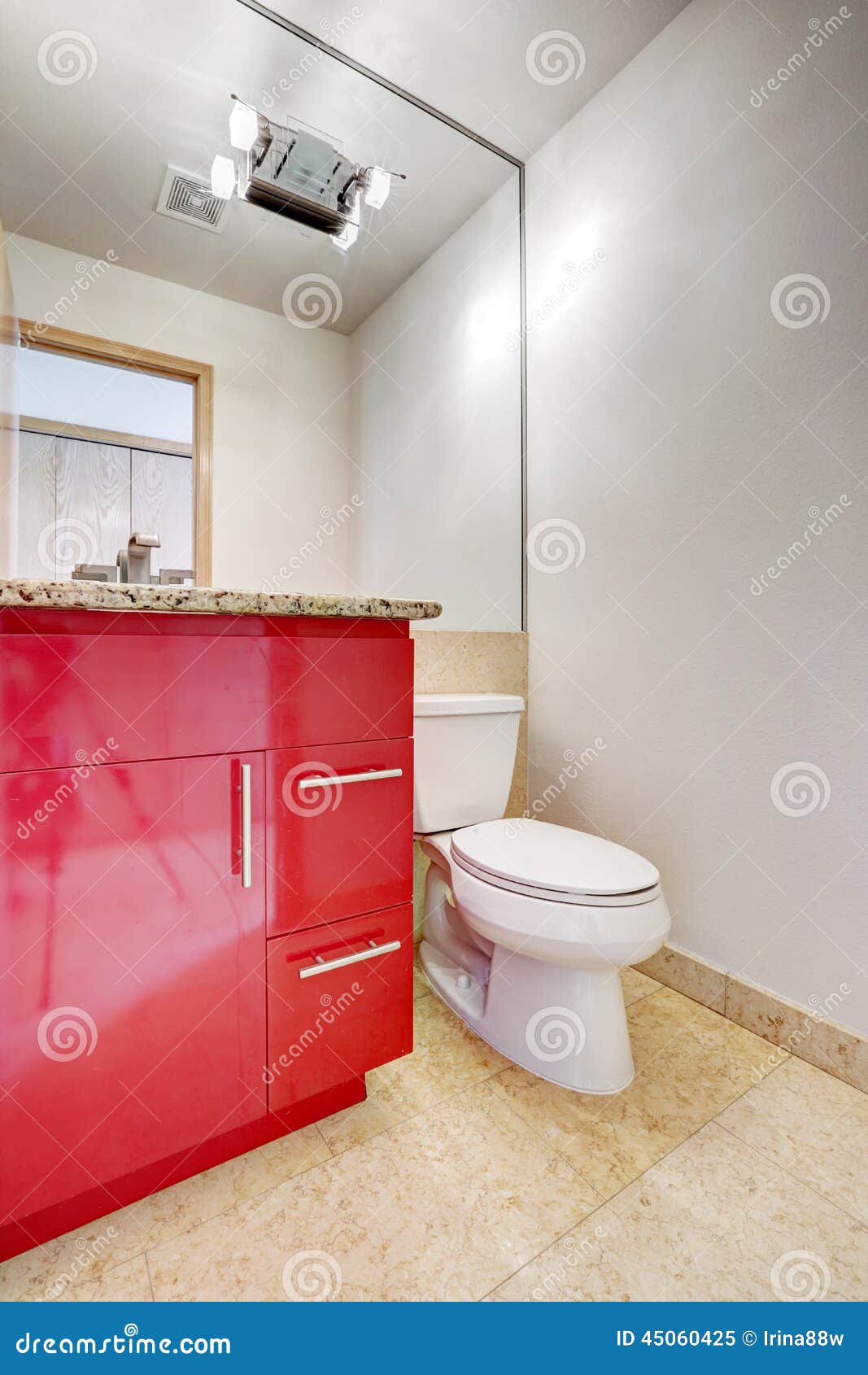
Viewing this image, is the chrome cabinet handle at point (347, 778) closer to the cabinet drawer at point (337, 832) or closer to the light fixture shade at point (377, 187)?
the cabinet drawer at point (337, 832)

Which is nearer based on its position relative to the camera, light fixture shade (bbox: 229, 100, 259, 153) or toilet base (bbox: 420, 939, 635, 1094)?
toilet base (bbox: 420, 939, 635, 1094)

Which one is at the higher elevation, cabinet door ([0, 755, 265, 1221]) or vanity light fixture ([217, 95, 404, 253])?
vanity light fixture ([217, 95, 404, 253])

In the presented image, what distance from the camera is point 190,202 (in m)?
1.44

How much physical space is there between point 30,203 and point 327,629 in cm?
121

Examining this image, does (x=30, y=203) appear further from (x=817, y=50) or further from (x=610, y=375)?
(x=817, y=50)

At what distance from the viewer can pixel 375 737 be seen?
102 centimetres

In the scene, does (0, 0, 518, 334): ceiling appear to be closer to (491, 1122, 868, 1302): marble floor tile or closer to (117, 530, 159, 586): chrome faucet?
(117, 530, 159, 586): chrome faucet

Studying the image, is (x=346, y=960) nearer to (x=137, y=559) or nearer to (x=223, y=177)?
(x=137, y=559)

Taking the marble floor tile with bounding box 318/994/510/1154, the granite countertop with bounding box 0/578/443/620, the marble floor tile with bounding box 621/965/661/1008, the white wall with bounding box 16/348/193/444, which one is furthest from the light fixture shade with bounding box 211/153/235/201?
the marble floor tile with bounding box 621/965/661/1008

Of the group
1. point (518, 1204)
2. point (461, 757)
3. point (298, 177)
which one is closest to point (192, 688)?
point (461, 757)

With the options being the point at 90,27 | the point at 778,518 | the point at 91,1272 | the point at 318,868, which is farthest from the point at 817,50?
the point at 91,1272

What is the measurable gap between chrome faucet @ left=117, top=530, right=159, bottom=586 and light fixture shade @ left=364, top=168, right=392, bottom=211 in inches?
47.4

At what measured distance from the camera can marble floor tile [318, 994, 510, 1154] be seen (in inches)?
43.1

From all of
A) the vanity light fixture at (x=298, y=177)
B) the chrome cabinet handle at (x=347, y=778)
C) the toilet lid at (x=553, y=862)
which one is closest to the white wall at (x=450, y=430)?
the vanity light fixture at (x=298, y=177)
